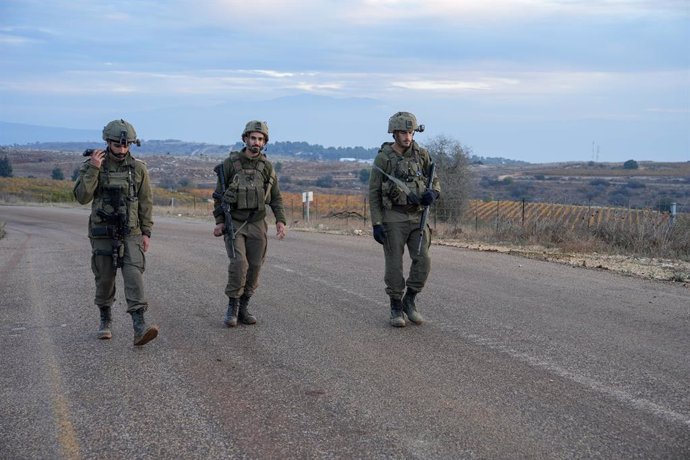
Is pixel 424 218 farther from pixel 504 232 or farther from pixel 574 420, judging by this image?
pixel 504 232

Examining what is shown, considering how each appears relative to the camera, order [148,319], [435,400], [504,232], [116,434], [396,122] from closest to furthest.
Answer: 1. [116,434]
2. [435,400]
3. [396,122]
4. [148,319]
5. [504,232]

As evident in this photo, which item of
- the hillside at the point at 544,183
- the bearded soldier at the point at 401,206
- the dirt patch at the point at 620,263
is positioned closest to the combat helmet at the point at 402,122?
the bearded soldier at the point at 401,206

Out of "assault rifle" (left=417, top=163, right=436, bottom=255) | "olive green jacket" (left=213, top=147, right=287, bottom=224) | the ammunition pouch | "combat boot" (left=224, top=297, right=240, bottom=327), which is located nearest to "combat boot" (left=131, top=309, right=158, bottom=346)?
the ammunition pouch

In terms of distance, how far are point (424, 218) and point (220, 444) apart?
396 centimetres

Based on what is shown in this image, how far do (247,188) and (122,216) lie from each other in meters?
1.32

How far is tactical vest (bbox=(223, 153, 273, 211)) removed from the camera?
304 inches

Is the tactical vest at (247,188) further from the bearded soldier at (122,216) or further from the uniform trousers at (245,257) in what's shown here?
the bearded soldier at (122,216)

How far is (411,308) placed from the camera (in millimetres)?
7969

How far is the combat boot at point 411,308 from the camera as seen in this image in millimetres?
7863

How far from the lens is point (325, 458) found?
4320mm

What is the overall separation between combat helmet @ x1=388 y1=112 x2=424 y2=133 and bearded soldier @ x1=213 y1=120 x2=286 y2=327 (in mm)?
1267

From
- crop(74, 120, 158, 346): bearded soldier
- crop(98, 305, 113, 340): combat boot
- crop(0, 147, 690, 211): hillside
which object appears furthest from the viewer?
crop(0, 147, 690, 211): hillside

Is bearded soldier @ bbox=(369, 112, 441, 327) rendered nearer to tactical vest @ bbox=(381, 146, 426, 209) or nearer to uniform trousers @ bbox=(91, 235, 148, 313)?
tactical vest @ bbox=(381, 146, 426, 209)

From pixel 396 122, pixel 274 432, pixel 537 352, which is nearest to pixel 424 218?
pixel 396 122
